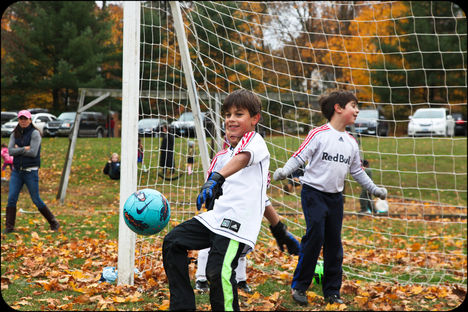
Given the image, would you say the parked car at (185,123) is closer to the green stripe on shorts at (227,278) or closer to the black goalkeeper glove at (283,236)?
the black goalkeeper glove at (283,236)

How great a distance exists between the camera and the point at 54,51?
94.1ft

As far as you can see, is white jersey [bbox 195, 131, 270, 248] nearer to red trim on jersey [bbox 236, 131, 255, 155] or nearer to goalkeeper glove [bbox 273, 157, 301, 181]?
red trim on jersey [bbox 236, 131, 255, 155]

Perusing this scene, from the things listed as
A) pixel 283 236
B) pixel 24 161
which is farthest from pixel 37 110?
pixel 283 236

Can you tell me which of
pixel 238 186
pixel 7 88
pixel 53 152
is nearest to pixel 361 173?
pixel 238 186

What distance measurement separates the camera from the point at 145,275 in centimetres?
493

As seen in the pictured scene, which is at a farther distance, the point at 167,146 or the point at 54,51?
the point at 54,51

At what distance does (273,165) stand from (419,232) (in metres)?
3.86

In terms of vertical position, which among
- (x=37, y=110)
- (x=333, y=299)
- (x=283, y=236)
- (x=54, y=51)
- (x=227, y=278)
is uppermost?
(x=54, y=51)

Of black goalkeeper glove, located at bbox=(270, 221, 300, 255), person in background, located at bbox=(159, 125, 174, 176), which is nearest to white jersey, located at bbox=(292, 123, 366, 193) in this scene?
black goalkeeper glove, located at bbox=(270, 221, 300, 255)

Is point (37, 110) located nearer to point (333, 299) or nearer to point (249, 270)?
point (249, 270)

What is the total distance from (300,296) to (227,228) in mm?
1530

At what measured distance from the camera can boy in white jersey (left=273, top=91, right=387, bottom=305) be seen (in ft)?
14.4

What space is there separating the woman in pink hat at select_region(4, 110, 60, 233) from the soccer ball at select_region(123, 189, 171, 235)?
4.21 m

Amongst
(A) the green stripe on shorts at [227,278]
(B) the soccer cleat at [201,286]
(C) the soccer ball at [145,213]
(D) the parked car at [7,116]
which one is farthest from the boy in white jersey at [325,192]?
(D) the parked car at [7,116]
